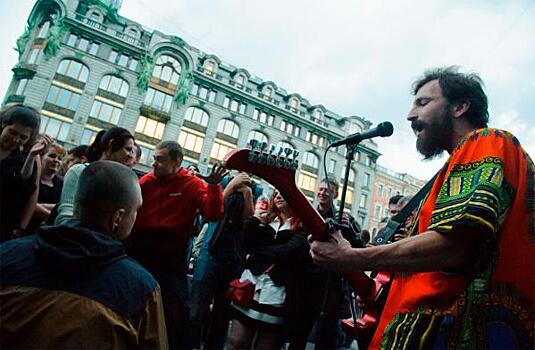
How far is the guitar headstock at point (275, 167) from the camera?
5.37 feet

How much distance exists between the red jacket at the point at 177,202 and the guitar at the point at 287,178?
54.0 inches

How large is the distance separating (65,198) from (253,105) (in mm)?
29741

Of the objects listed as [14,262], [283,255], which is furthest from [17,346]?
[283,255]

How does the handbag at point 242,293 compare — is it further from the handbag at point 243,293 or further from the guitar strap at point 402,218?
the guitar strap at point 402,218

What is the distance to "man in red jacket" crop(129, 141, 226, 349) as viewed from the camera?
9.38 feet

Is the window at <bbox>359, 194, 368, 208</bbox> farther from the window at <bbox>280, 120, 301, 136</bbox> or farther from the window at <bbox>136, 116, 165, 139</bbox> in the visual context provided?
the window at <bbox>136, 116, 165, 139</bbox>

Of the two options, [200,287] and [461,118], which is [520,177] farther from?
[200,287]

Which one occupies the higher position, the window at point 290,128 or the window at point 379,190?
the window at point 290,128

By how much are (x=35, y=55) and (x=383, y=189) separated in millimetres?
36681

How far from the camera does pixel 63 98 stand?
78.5 ft

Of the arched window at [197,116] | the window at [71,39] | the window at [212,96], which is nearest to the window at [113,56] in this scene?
the window at [71,39]

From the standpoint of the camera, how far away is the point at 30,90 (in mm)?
22891

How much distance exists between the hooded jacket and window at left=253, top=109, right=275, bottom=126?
99.7 ft

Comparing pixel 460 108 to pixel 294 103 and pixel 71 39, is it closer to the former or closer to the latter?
pixel 71 39
